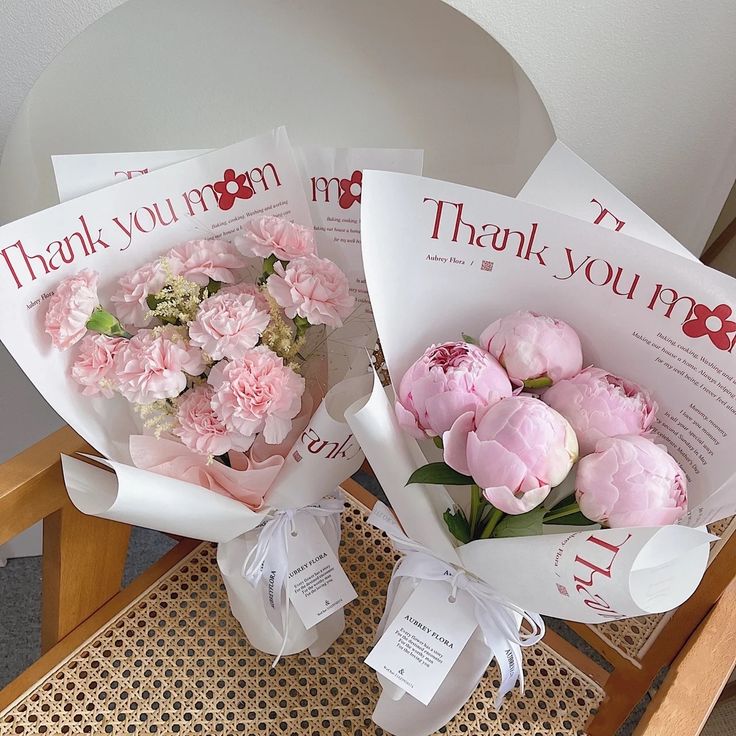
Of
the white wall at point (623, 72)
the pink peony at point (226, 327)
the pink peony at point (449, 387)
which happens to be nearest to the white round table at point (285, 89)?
the white wall at point (623, 72)

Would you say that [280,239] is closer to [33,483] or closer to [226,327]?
[226,327]

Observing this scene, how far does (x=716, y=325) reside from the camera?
554mm

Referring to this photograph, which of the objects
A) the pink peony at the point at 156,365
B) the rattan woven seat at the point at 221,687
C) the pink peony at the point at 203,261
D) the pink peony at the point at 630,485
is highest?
the pink peony at the point at 630,485

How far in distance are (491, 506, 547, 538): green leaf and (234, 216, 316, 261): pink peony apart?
0.93 ft

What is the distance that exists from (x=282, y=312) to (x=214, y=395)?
10 cm

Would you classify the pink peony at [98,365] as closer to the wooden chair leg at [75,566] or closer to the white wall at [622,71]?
the wooden chair leg at [75,566]

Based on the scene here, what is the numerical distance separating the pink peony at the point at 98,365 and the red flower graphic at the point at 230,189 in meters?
0.16

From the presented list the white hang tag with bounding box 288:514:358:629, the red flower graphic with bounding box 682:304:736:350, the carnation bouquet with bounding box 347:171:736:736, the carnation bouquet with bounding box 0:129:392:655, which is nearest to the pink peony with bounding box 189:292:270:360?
the carnation bouquet with bounding box 0:129:392:655

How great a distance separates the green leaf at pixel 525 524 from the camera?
1.80ft

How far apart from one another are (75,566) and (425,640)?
0.38m

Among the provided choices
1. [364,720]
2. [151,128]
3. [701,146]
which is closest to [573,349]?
[364,720]

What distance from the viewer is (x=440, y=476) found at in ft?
→ 1.85

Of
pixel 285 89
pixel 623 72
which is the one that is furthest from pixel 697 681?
pixel 285 89

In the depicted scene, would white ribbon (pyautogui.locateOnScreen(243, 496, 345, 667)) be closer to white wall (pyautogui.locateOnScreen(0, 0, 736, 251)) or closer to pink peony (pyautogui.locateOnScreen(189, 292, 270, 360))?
pink peony (pyautogui.locateOnScreen(189, 292, 270, 360))
